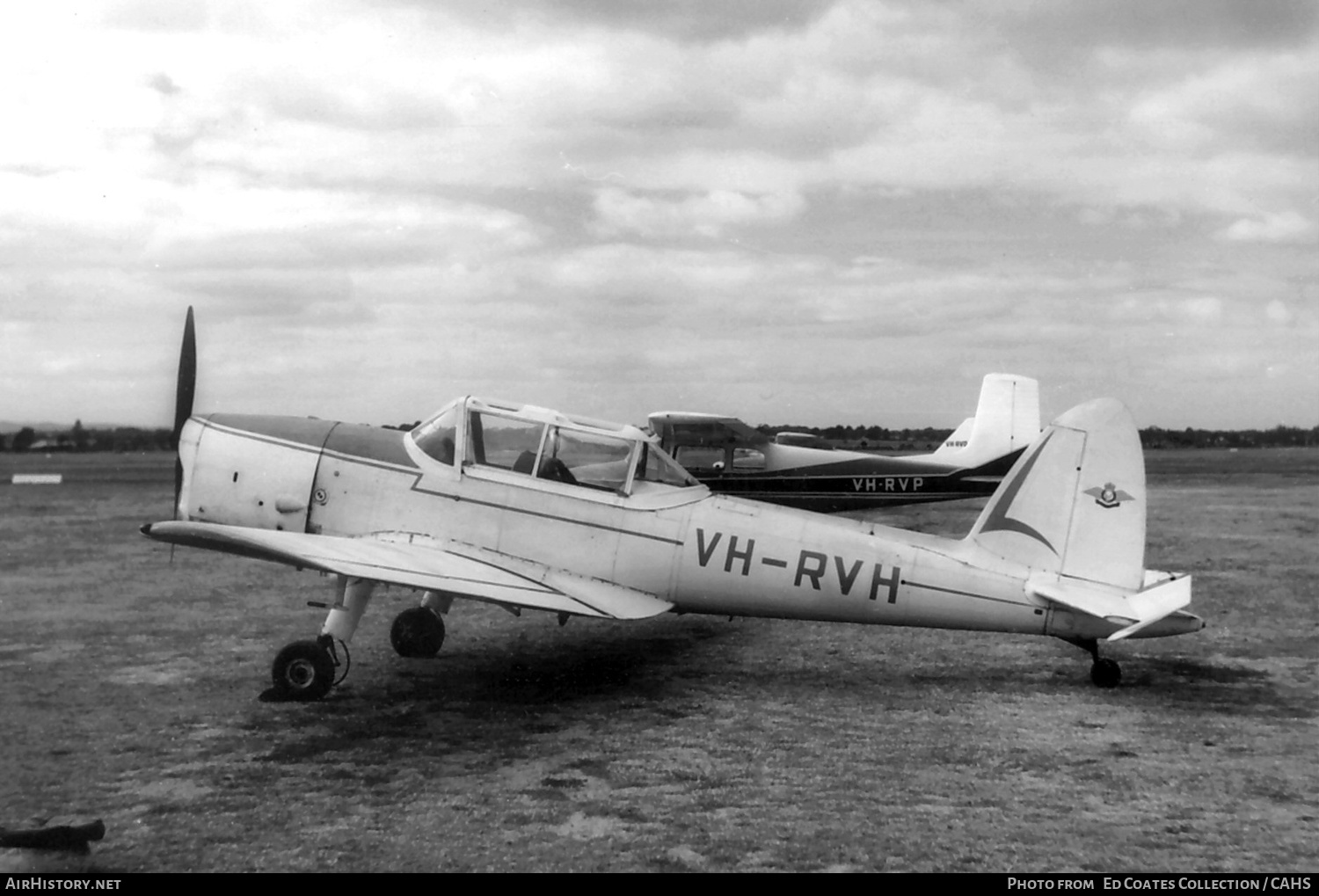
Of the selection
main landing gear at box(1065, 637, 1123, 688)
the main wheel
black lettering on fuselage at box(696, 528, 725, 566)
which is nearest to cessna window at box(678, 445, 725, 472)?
the main wheel

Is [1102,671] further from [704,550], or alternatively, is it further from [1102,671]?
[704,550]

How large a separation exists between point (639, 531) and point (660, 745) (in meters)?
1.85

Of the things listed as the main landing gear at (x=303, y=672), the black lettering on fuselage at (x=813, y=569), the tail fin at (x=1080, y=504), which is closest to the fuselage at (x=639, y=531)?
the black lettering on fuselage at (x=813, y=569)

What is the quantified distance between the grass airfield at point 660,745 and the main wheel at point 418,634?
20 cm

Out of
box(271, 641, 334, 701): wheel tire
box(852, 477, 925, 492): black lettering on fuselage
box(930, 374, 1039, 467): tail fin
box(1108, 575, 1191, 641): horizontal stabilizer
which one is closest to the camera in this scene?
box(1108, 575, 1191, 641): horizontal stabilizer

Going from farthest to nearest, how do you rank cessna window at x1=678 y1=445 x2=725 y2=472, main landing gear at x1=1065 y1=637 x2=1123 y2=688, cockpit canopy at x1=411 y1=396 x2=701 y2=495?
cessna window at x1=678 y1=445 x2=725 y2=472, cockpit canopy at x1=411 y1=396 x2=701 y2=495, main landing gear at x1=1065 y1=637 x2=1123 y2=688

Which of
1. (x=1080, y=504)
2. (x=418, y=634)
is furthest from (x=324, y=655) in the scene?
(x=1080, y=504)

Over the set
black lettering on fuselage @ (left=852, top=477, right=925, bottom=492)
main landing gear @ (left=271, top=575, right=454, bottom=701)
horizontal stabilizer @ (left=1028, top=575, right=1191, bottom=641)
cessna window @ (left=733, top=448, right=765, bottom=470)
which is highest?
cessna window @ (left=733, top=448, right=765, bottom=470)

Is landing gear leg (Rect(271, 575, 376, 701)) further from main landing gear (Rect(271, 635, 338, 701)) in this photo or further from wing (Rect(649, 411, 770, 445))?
wing (Rect(649, 411, 770, 445))

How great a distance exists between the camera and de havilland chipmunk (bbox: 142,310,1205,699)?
6.68 metres

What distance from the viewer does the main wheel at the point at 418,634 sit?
8031 mm

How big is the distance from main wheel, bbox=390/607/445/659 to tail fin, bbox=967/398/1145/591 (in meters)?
4.48

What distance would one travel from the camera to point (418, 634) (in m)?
8.05

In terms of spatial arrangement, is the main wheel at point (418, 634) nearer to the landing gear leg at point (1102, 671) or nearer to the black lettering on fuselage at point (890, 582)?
the black lettering on fuselage at point (890, 582)
